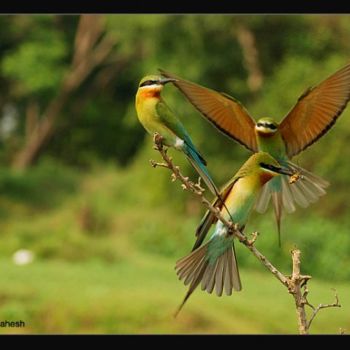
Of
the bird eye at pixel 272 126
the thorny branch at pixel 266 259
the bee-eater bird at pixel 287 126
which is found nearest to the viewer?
the thorny branch at pixel 266 259

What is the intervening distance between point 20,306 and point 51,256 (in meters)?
1.53

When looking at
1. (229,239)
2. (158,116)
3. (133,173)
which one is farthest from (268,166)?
(133,173)

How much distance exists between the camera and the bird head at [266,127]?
5.09ft

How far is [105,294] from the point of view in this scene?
14.9ft

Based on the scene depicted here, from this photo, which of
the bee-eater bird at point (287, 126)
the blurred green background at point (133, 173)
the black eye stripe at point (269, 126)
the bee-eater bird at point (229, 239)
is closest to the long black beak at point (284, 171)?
the bee-eater bird at point (229, 239)

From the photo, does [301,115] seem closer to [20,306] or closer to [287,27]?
[20,306]

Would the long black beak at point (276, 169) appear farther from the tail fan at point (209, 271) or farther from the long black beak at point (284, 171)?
the tail fan at point (209, 271)

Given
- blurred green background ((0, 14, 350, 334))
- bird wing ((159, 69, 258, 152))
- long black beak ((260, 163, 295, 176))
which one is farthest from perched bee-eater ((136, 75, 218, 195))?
blurred green background ((0, 14, 350, 334))

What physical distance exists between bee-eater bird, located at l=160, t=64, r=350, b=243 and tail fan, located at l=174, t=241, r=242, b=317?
0.11 meters

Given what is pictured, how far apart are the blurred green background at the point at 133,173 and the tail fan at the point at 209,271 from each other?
2689 mm

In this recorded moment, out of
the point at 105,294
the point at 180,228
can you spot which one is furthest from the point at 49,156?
the point at 105,294

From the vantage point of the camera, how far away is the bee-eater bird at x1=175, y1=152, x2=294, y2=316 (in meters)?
1.37

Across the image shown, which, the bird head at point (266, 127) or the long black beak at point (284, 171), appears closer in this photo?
the long black beak at point (284, 171)

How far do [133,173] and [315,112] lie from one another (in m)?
6.13
